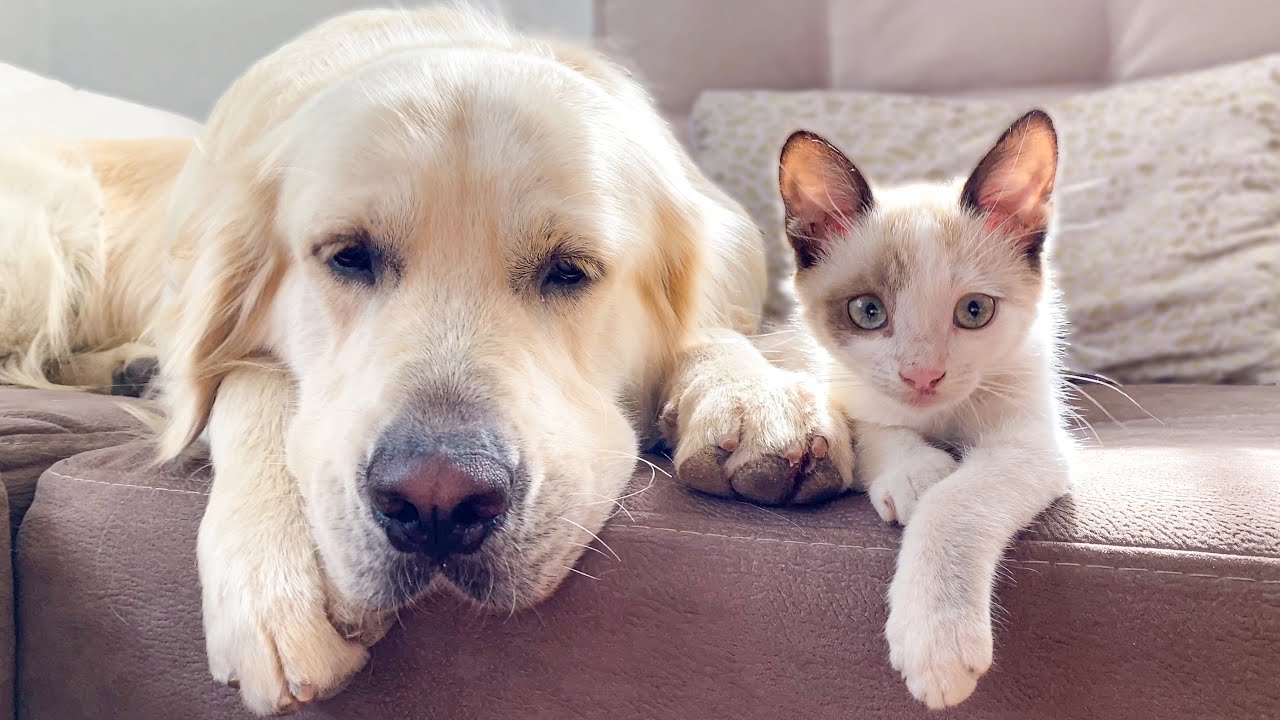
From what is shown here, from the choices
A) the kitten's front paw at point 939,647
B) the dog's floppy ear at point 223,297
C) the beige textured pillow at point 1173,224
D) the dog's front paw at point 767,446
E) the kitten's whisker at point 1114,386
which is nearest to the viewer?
the kitten's front paw at point 939,647

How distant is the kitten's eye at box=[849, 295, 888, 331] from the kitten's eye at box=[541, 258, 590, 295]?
1.15 ft

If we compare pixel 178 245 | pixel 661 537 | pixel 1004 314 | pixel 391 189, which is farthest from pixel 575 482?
A: pixel 178 245

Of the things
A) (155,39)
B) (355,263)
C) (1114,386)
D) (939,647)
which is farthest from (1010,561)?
(155,39)

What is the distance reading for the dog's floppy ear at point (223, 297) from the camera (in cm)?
121

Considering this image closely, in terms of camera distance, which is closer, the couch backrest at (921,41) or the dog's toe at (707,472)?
the dog's toe at (707,472)

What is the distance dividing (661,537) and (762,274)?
0.95 m

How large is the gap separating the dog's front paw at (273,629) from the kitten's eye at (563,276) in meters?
0.43

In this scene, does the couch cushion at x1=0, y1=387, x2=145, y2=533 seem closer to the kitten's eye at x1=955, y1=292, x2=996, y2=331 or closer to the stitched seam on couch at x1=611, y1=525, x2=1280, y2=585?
the stitched seam on couch at x1=611, y1=525, x2=1280, y2=585

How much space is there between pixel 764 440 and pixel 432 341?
391 millimetres

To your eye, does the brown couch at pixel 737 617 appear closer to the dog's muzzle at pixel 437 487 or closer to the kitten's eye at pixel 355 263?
Answer: the dog's muzzle at pixel 437 487

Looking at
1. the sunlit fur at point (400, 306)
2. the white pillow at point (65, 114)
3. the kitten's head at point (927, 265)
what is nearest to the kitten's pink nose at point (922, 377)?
the kitten's head at point (927, 265)

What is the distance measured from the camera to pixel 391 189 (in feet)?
3.37

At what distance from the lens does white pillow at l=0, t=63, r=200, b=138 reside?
1.95m

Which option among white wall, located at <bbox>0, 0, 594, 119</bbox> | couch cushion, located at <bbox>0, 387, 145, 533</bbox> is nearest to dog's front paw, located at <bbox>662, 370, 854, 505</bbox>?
couch cushion, located at <bbox>0, 387, 145, 533</bbox>
